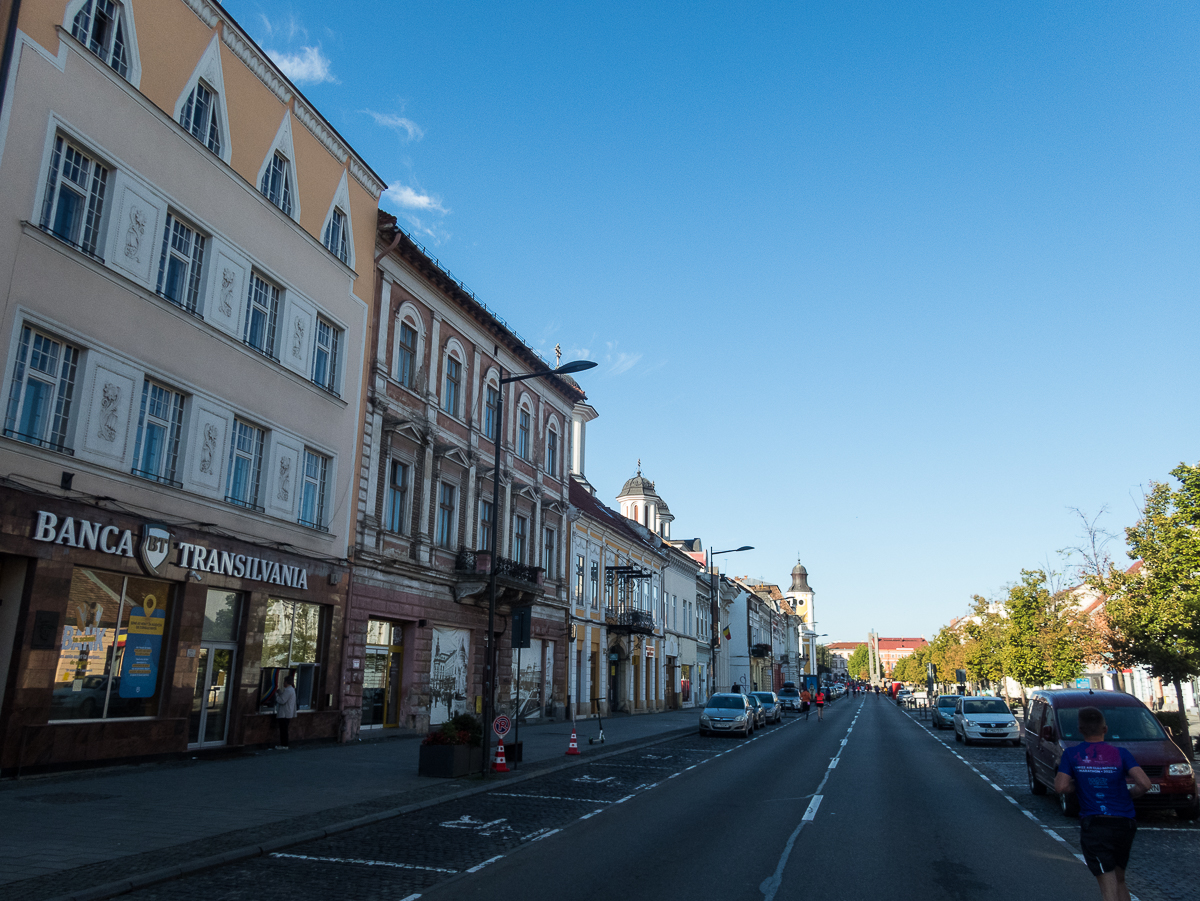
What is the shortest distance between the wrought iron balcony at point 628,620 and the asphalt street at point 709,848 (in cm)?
2509

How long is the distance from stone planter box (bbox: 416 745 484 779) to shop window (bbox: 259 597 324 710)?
5.26 metres

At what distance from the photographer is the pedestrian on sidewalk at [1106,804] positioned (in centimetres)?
622

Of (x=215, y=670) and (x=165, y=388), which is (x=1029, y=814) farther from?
(x=165, y=388)

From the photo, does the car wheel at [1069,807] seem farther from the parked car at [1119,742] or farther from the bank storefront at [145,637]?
the bank storefront at [145,637]

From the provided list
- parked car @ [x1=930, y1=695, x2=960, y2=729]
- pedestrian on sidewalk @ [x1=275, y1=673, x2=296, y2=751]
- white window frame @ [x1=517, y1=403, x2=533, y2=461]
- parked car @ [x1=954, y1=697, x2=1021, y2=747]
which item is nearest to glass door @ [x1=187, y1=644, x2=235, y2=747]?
pedestrian on sidewalk @ [x1=275, y1=673, x2=296, y2=751]

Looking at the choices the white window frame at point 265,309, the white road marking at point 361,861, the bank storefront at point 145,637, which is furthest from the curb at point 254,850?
the white window frame at point 265,309

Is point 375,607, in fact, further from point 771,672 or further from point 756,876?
point 771,672

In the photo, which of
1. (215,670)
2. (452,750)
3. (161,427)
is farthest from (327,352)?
(452,750)

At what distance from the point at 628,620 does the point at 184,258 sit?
30687mm

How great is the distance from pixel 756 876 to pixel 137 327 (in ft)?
47.0

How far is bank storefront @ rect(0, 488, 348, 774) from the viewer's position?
1329cm

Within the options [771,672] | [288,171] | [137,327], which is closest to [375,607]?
[137,327]

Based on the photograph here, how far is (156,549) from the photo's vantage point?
15742mm

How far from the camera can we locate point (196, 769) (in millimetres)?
15656
